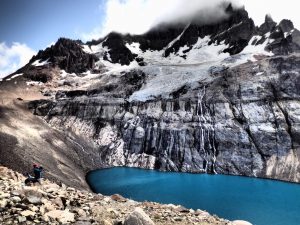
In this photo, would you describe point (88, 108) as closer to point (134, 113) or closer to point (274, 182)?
point (134, 113)

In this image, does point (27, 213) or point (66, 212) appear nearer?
point (27, 213)

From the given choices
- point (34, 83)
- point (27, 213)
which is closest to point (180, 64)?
point (34, 83)

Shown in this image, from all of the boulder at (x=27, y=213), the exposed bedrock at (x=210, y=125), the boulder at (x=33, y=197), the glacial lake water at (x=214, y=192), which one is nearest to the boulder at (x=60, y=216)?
the boulder at (x=27, y=213)

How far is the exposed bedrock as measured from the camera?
84.9 m

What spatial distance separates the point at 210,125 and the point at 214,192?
36.8 m

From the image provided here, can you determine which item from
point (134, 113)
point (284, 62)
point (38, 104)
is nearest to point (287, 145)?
point (284, 62)

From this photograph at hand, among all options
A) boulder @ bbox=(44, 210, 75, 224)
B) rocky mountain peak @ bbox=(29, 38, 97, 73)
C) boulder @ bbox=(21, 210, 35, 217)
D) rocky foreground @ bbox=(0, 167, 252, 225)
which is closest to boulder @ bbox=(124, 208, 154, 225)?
rocky foreground @ bbox=(0, 167, 252, 225)

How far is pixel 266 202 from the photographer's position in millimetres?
53188

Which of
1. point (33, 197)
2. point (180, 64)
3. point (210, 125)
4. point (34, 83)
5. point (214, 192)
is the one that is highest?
point (180, 64)

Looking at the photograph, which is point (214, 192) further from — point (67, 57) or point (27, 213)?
point (67, 57)

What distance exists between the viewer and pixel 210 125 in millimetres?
94688

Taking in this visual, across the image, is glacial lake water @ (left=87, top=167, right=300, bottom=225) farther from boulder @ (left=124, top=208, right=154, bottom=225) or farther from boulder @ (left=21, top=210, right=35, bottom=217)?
boulder @ (left=21, top=210, right=35, bottom=217)

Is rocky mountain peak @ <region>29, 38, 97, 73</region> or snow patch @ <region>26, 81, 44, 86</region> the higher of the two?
rocky mountain peak @ <region>29, 38, 97, 73</region>

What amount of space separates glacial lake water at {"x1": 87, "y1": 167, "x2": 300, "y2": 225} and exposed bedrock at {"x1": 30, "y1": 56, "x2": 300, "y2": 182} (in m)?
6.96
